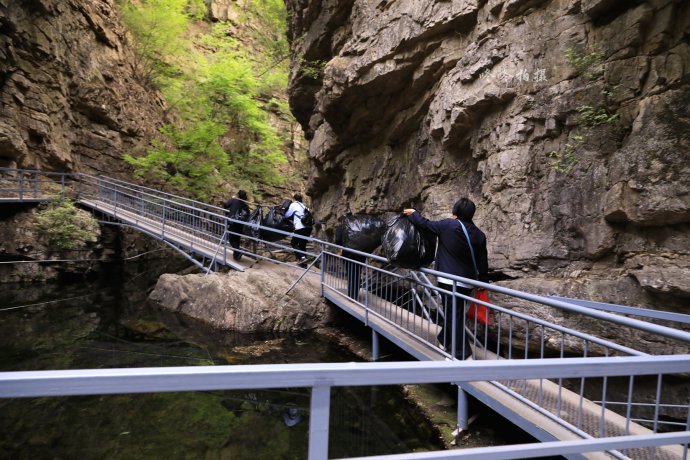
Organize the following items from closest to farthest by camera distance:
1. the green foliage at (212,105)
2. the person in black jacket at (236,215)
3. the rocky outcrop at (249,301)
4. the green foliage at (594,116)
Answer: the green foliage at (594,116)
the rocky outcrop at (249,301)
the person in black jacket at (236,215)
the green foliage at (212,105)

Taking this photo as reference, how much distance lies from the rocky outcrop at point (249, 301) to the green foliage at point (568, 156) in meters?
4.96

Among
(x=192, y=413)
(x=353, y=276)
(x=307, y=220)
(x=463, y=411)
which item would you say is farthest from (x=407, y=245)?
(x=307, y=220)

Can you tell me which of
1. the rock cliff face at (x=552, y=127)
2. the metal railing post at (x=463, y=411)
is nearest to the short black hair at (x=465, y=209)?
the metal railing post at (x=463, y=411)

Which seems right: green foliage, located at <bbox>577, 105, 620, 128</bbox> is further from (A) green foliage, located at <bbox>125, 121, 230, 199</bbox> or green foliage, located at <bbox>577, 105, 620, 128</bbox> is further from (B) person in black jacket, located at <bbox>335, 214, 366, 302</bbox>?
(A) green foliage, located at <bbox>125, 121, 230, 199</bbox>

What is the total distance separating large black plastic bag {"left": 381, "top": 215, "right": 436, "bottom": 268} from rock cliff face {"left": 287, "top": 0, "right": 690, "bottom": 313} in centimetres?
195

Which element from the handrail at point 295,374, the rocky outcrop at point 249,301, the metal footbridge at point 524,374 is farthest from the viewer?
the rocky outcrop at point 249,301

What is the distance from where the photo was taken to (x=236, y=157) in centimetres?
2000

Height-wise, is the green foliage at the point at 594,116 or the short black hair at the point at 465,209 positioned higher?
the green foliage at the point at 594,116

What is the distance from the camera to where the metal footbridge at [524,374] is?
1185 mm

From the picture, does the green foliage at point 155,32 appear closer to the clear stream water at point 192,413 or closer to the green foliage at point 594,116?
the clear stream water at point 192,413

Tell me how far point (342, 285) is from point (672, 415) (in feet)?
17.2

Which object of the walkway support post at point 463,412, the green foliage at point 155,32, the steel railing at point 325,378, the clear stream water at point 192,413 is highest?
the green foliage at point 155,32

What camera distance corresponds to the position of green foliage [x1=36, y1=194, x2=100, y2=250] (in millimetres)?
12742

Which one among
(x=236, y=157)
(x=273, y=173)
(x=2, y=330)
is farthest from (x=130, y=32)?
(x=2, y=330)
